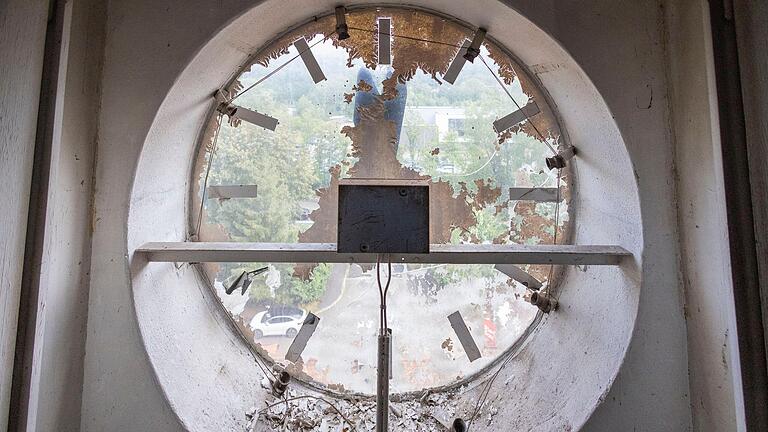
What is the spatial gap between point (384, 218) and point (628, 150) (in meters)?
0.64

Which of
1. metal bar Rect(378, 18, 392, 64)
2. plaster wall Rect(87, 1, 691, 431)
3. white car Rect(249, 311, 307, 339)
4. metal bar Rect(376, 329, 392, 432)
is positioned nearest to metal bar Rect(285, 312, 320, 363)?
white car Rect(249, 311, 307, 339)

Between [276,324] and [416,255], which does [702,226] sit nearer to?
[416,255]

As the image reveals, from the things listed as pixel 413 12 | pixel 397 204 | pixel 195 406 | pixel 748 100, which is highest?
pixel 413 12

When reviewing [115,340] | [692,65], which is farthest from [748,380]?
[115,340]

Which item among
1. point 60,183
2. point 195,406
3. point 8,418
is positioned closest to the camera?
point 8,418

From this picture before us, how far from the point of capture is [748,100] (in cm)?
79

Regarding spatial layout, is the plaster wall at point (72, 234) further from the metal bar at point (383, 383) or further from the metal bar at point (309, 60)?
the metal bar at point (383, 383)

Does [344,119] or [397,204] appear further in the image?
[344,119]

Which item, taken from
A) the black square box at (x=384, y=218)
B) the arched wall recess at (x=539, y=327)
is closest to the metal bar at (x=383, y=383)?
the black square box at (x=384, y=218)

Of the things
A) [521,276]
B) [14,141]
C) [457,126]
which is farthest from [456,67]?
[14,141]

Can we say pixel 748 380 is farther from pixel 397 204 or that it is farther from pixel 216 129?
pixel 216 129

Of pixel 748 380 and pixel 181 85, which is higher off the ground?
pixel 181 85

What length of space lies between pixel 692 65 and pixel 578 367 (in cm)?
82

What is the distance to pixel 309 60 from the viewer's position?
54.1 inches
